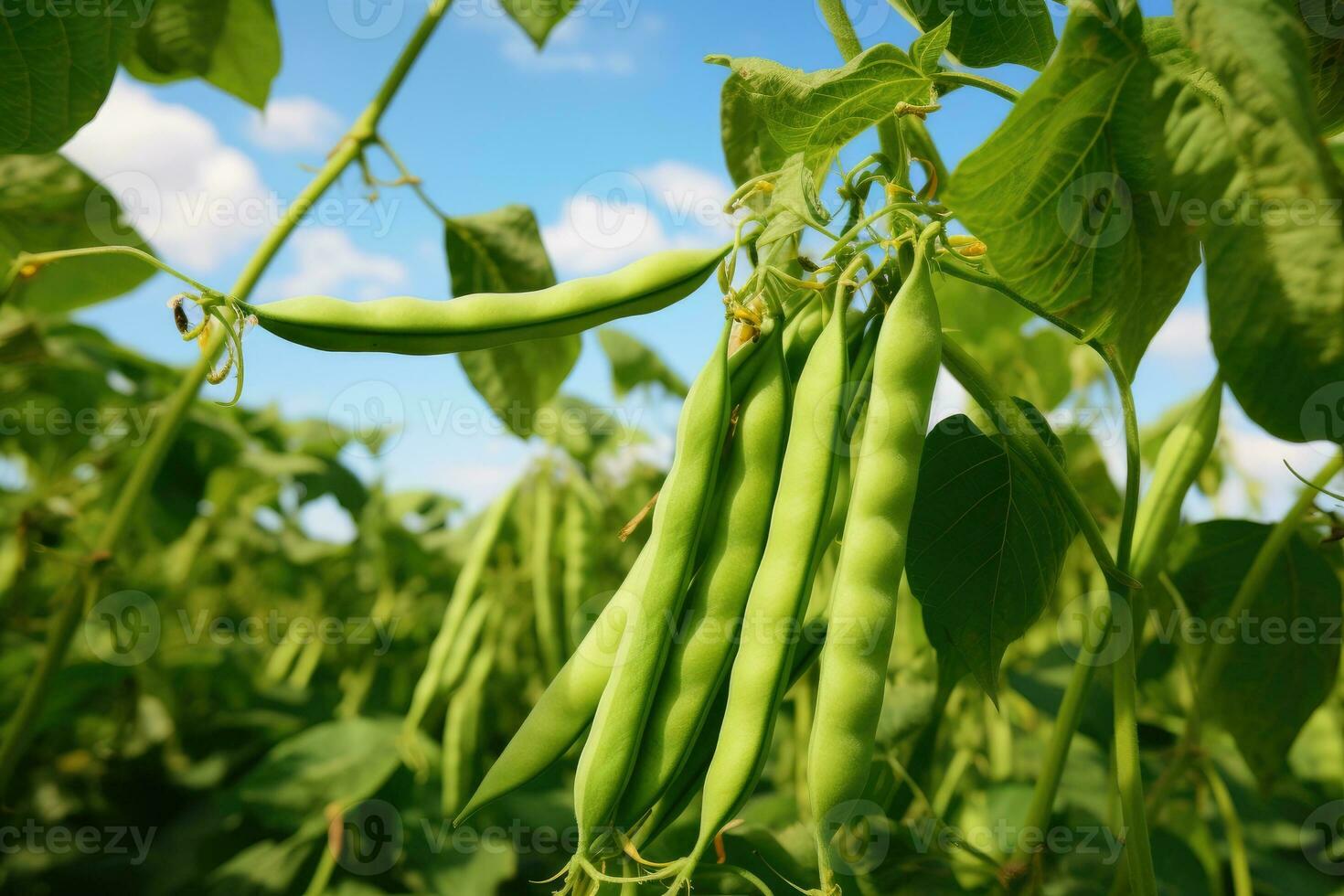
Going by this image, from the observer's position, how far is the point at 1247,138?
69 centimetres

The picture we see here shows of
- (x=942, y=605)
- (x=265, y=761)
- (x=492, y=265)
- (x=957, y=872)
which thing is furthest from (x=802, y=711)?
(x=265, y=761)

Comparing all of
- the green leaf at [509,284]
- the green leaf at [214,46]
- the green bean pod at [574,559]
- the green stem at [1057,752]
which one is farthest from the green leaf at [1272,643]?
the green leaf at [214,46]

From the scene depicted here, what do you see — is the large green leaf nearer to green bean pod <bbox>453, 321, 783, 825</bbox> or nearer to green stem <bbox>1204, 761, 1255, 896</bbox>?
→ green bean pod <bbox>453, 321, 783, 825</bbox>

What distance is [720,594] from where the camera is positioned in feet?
3.11

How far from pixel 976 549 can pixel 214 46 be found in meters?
1.95

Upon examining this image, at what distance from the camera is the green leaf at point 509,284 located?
6.46ft

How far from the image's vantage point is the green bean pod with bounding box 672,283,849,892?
0.89 meters

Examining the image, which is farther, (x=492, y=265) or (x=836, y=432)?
(x=492, y=265)

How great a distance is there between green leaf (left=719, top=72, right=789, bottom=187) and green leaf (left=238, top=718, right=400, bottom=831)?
1.80 metres

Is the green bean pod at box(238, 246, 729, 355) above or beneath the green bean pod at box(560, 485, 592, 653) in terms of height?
above

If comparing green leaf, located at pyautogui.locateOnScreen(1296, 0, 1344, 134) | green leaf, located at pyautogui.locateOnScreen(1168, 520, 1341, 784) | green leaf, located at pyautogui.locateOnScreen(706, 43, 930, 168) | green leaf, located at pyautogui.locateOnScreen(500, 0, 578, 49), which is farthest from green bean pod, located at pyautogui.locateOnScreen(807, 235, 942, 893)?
green leaf, located at pyautogui.locateOnScreen(500, 0, 578, 49)

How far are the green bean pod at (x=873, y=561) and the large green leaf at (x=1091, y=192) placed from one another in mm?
102

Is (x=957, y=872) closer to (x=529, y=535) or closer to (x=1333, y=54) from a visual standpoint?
(x=1333, y=54)

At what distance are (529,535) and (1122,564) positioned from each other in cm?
206
